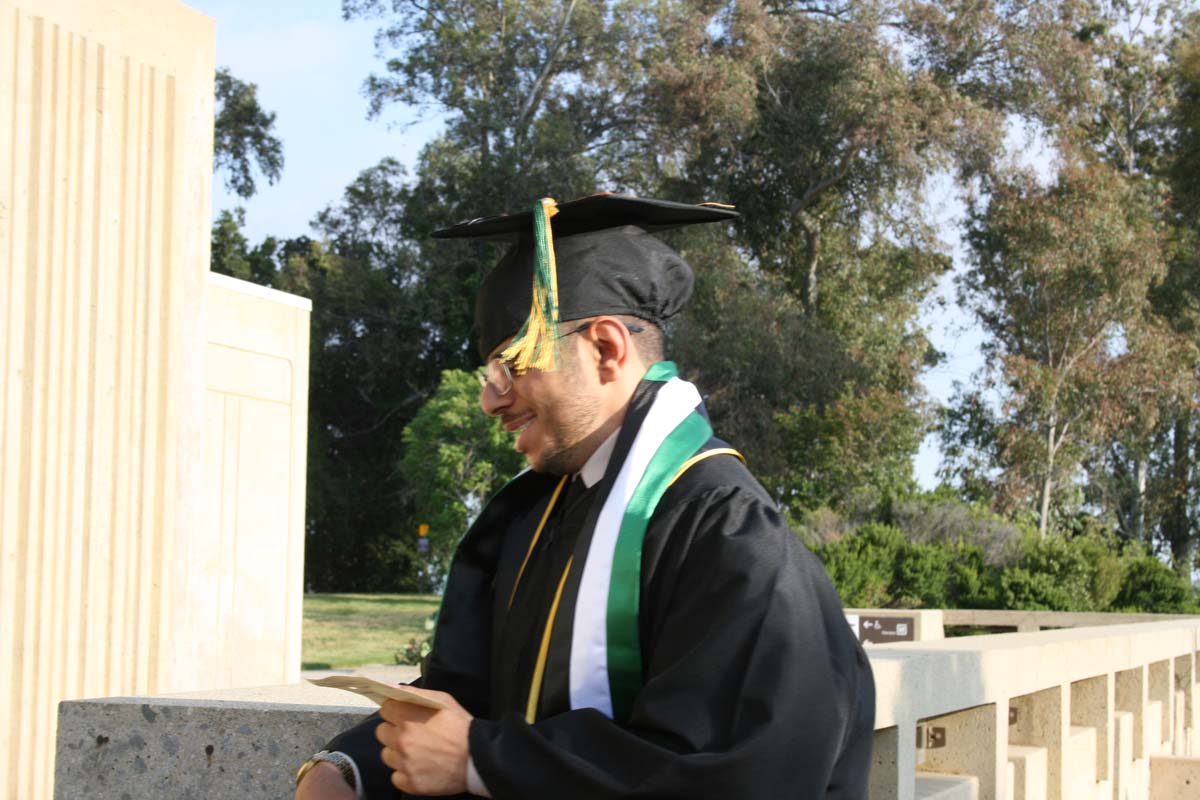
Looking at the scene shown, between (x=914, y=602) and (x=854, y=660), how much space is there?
610 inches

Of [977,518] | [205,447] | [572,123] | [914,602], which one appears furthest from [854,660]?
[572,123]

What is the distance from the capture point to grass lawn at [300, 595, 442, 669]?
60.9ft

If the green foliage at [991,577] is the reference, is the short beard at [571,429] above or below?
above

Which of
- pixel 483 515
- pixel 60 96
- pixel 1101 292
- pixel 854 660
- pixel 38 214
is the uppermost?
pixel 1101 292

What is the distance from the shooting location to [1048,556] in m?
17.9

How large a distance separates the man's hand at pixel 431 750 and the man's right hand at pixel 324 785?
246 millimetres

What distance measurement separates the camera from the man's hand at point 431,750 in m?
1.90

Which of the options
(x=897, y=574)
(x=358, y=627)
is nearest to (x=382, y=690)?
(x=897, y=574)

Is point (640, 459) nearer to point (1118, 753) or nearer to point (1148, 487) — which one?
point (1118, 753)

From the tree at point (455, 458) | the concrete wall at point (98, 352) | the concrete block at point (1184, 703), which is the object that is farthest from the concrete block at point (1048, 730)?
the tree at point (455, 458)

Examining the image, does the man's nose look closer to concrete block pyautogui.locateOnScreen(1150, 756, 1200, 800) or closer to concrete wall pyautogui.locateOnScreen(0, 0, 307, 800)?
concrete wall pyautogui.locateOnScreen(0, 0, 307, 800)

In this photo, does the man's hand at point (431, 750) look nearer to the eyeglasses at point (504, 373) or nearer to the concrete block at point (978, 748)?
the eyeglasses at point (504, 373)

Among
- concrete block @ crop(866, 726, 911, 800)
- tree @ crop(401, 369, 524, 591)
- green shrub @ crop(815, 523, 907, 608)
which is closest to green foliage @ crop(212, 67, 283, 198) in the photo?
tree @ crop(401, 369, 524, 591)

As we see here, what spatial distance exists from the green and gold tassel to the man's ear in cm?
7
